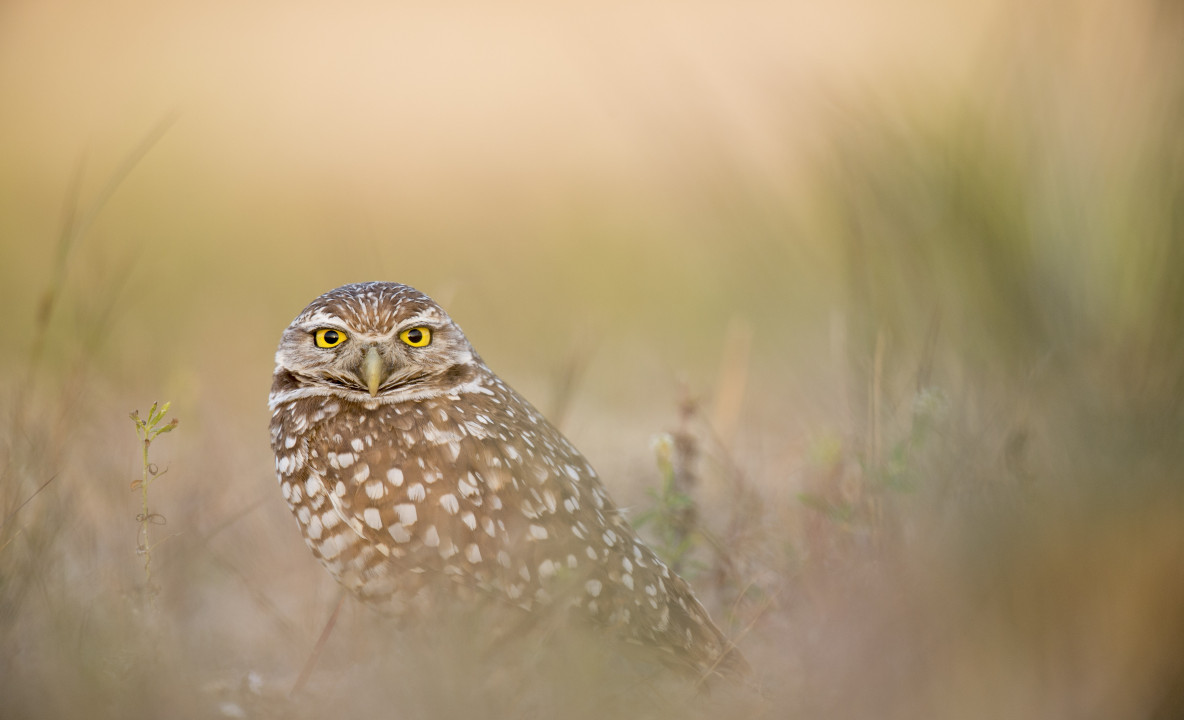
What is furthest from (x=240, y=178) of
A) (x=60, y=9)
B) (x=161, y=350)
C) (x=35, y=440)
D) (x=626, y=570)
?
(x=626, y=570)

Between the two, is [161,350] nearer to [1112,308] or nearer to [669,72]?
[669,72]

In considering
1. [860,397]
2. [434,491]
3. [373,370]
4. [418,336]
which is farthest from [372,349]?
[860,397]

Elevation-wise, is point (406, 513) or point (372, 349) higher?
point (372, 349)

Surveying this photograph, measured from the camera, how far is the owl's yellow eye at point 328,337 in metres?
2.71

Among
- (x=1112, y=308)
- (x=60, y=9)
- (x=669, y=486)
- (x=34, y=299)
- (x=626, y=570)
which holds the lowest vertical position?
(x=626, y=570)

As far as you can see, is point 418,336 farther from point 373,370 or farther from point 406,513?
point 406,513

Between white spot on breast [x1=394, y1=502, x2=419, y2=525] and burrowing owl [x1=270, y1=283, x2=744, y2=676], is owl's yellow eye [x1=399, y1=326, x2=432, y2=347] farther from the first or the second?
white spot on breast [x1=394, y1=502, x2=419, y2=525]

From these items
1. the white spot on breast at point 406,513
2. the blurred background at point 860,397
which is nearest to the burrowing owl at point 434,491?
the white spot on breast at point 406,513

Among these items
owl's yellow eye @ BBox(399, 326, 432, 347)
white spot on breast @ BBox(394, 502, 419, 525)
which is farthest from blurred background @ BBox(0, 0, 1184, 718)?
owl's yellow eye @ BBox(399, 326, 432, 347)

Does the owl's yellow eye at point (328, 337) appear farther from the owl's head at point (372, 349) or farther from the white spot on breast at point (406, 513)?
the white spot on breast at point (406, 513)

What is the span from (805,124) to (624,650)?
59.2 inches

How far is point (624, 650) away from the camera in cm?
241

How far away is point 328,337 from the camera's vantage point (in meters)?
2.74

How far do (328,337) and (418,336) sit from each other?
0.29 m
